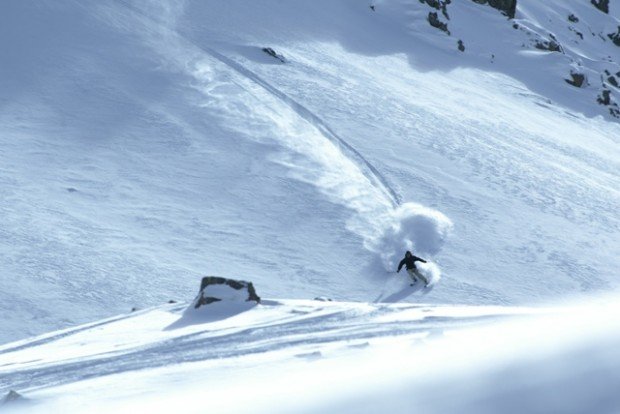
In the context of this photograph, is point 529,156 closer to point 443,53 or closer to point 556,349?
point 443,53

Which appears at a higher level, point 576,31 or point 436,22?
point 576,31

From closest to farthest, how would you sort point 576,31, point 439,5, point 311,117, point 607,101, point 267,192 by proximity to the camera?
point 267,192 → point 311,117 → point 607,101 → point 439,5 → point 576,31

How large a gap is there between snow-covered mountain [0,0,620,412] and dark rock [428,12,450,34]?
14.4ft

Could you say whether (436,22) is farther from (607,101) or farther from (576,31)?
(576,31)

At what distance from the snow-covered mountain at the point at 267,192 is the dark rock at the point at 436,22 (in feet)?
14.4

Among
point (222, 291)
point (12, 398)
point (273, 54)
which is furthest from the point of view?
point (273, 54)

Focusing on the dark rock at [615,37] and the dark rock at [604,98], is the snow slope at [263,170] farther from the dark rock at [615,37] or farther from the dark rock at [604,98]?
the dark rock at [615,37]

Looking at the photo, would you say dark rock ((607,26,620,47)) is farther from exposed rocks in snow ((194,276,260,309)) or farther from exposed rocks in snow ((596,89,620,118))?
exposed rocks in snow ((194,276,260,309))

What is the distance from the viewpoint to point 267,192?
52.2 feet

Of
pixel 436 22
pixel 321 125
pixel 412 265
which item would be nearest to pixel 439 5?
pixel 436 22

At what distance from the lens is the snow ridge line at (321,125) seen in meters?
16.9

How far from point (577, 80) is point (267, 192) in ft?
69.7

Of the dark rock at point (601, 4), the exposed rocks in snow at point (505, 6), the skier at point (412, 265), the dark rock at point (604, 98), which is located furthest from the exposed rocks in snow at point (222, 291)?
the dark rock at point (601, 4)

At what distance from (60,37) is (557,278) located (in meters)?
14.4
